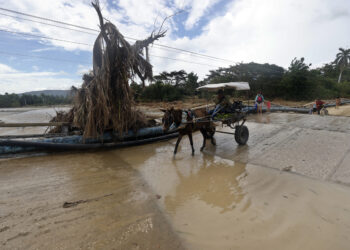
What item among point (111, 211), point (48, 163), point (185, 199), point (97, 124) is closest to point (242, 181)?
point (185, 199)

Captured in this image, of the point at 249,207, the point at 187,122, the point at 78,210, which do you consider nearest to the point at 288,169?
the point at 249,207

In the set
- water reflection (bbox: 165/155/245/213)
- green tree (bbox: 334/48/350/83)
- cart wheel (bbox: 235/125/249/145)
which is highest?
green tree (bbox: 334/48/350/83)

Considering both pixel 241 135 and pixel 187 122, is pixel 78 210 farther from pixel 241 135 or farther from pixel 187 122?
pixel 241 135

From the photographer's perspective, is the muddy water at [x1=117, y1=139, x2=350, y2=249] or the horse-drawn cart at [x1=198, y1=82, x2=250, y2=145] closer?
the muddy water at [x1=117, y1=139, x2=350, y2=249]

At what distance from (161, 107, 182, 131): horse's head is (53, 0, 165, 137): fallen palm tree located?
A: 198 cm

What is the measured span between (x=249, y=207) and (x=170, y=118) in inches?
128

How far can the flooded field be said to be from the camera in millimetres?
2270

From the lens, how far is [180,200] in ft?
10.7

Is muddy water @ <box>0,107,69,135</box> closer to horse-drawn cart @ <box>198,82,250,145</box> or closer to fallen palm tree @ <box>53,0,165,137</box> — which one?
fallen palm tree @ <box>53,0,165,137</box>

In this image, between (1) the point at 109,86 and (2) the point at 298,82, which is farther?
(2) the point at 298,82

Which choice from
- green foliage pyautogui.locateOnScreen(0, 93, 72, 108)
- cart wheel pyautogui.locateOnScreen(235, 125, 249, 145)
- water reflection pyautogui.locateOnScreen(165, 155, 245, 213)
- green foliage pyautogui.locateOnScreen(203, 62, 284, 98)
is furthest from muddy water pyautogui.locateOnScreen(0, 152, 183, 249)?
green foliage pyautogui.locateOnScreen(0, 93, 72, 108)

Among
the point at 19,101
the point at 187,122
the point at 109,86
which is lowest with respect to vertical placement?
the point at 19,101

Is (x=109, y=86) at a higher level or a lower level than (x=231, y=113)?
higher

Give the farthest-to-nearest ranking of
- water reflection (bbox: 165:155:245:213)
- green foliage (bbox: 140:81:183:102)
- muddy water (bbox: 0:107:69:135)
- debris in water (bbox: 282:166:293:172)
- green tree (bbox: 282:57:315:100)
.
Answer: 1. green foliage (bbox: 140:81:183:102)
2. green tree (bbox: 282:57:315:100)
3. muddy water (bbox: 0:107:69:135)
4. debris in water (bbox: 282:166:293:172)
5. water reflection (bbox: 165:155:245:213)
